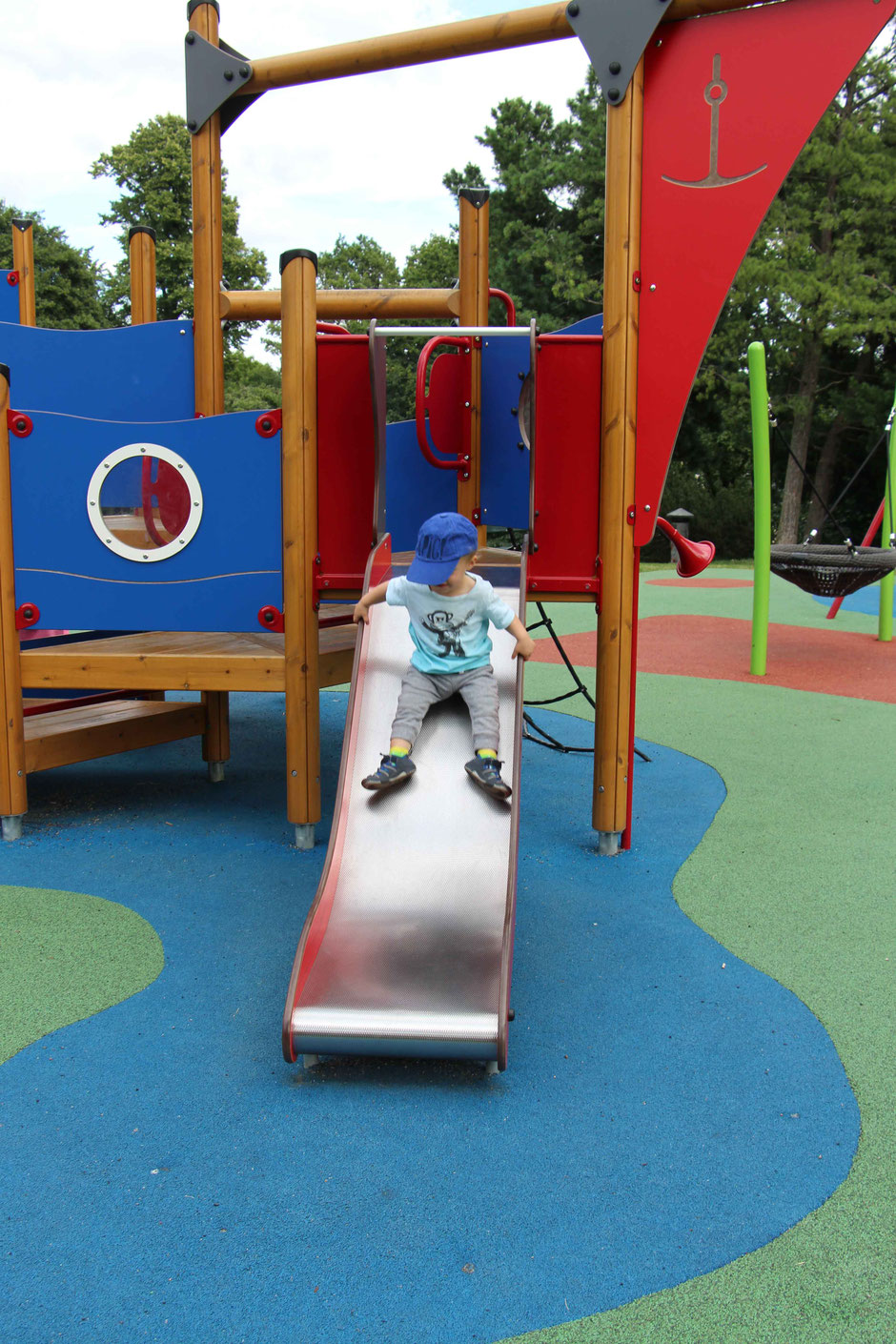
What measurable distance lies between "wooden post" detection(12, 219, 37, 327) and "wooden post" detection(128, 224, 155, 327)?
1.08 metres

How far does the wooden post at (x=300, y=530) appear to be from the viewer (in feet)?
14.2

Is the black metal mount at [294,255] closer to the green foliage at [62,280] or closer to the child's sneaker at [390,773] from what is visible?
the child's sneaker at [390,773]

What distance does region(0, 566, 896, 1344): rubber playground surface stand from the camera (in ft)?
6.46

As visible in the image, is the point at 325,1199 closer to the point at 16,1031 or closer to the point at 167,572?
the point at 16,1031

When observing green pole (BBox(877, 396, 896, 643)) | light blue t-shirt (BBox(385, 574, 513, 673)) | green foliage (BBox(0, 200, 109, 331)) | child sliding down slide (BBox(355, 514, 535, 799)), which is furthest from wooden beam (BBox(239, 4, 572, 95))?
green foliage (BBox(0, 200, 109, 331))

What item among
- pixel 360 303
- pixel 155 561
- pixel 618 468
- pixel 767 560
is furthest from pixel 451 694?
pixel 767 560

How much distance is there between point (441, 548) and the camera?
367cm

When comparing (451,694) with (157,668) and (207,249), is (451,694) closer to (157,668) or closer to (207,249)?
(157,668)

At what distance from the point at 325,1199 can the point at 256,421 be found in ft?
10.4

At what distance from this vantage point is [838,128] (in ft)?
79.2

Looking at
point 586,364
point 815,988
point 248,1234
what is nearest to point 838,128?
point 586,364

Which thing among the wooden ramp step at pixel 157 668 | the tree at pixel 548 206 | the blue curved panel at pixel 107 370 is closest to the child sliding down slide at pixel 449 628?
the wooden ramp step at pixel 157 668

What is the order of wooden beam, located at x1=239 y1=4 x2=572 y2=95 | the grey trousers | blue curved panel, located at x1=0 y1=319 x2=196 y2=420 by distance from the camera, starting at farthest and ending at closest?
1. blue curved panel, located at x1=0 y1=319 x2=196 y2=420
2. wooden beam, located at x1=239 y1=4 x2=572 y2=95
3. the grey trousers

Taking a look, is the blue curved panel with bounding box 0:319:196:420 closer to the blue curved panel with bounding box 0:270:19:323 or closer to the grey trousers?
the blue curved panel with bounding box 0:270:19:323
